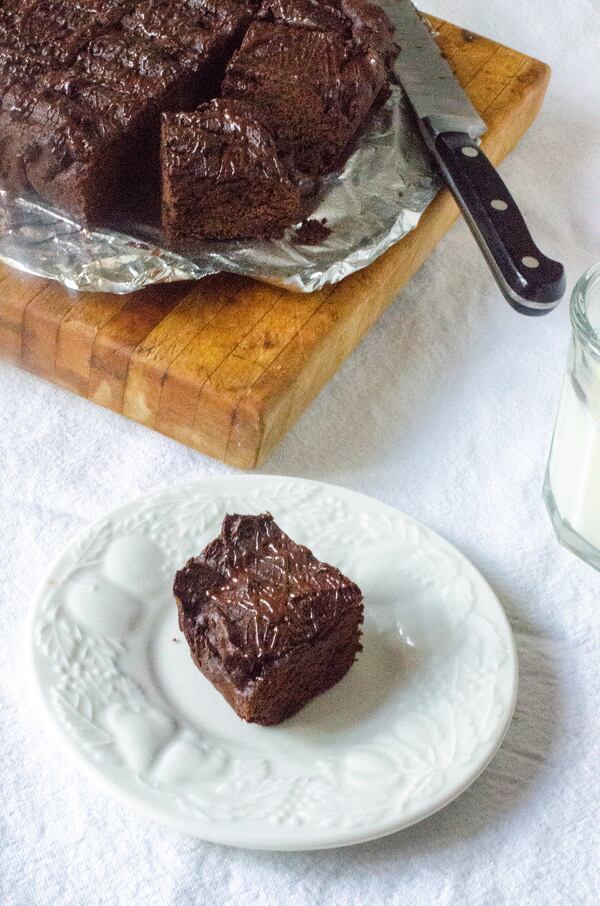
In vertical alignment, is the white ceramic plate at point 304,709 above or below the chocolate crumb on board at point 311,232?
below

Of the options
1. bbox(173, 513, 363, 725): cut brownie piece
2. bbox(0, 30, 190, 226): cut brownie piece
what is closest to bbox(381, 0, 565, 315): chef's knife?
bbox(0, 30, 190, 226): cut brownie piece

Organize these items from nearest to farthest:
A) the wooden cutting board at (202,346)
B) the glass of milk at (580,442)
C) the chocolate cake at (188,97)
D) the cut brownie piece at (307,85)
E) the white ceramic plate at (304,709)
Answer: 1. the white ceramic plate at (304,709)
2. the glass of milk at (580,442)
3. the wooden cutting board at (202,346)
4. the chocolate cake at (188,97)
5. the cut brownie piece at (307,85)

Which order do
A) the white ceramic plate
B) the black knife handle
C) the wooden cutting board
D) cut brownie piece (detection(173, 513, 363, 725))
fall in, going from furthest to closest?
the black knife handle, the wooden cutting board, cut brownie piece (detection(173, 513, 363, 725)), the white ceramic plate

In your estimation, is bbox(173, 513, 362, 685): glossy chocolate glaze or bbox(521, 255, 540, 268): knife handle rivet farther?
bbox(521, 255, 540, 268): knife handle rivet

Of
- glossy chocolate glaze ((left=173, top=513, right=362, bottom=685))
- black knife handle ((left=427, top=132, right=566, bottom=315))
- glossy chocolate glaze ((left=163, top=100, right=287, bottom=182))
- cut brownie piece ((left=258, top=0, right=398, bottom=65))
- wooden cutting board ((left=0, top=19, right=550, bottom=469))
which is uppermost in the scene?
cut brownie piece ((left=258, top=0, right=398, bottom=65))

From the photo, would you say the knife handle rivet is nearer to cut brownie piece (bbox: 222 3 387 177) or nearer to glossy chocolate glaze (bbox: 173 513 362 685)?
cut brownie piece (bbox: 222 3 387 177)

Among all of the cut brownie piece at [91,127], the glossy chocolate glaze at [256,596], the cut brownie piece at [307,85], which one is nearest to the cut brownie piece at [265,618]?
the glossy chocolate glaze at [256,596]

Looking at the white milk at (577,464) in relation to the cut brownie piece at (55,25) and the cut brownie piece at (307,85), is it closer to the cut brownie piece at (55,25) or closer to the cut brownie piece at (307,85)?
the cut brownie piece at (307,85)

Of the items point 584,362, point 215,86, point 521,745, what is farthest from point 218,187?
point 521,745

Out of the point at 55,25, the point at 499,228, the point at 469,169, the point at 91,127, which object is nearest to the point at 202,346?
the point at 91,127
